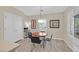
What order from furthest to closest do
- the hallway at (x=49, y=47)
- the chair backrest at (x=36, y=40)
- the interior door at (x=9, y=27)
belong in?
the chair backrest at (x=36, y=40)
the hallway at (x=49, y=47)
the interior door at (x=9, y=27)

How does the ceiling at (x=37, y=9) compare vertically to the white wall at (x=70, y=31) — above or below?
above

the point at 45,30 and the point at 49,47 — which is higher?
the point at 45,30

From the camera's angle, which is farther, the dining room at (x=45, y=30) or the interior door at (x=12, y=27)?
the dining room at (x=45, y=30)

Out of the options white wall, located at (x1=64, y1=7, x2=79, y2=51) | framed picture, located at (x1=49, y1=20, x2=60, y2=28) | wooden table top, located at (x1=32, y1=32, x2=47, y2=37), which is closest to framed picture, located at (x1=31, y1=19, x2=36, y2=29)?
wooden table top, located at (x1=32, y1=32, x2=47, y2=37)

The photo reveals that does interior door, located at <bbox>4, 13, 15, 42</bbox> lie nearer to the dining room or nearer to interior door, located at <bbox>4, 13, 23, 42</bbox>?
interior door, located at <bbox>4, 13, 23, 42</bbox>

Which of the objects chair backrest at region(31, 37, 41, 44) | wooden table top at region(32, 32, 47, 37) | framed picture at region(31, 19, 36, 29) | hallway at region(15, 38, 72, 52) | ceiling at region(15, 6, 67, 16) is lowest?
hallway at region(15, 38, 72, 52)

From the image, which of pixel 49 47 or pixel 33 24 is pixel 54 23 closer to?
pixel 33 24

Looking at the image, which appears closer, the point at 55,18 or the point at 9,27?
the point at 9,27

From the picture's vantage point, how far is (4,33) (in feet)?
8.07

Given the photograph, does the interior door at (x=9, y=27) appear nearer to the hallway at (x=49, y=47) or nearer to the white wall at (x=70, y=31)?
the hallway at (x=49, y=47)

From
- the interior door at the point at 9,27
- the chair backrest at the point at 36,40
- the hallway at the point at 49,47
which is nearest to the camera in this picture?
the interior door at the point at 9,27

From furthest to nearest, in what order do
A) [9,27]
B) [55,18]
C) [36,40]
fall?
[36,40], [55,18], [9,27]

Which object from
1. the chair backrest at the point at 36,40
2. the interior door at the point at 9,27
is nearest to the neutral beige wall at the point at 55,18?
the chair backrest at the point at 36,40

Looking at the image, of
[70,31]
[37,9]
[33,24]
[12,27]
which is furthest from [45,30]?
[12,27]
